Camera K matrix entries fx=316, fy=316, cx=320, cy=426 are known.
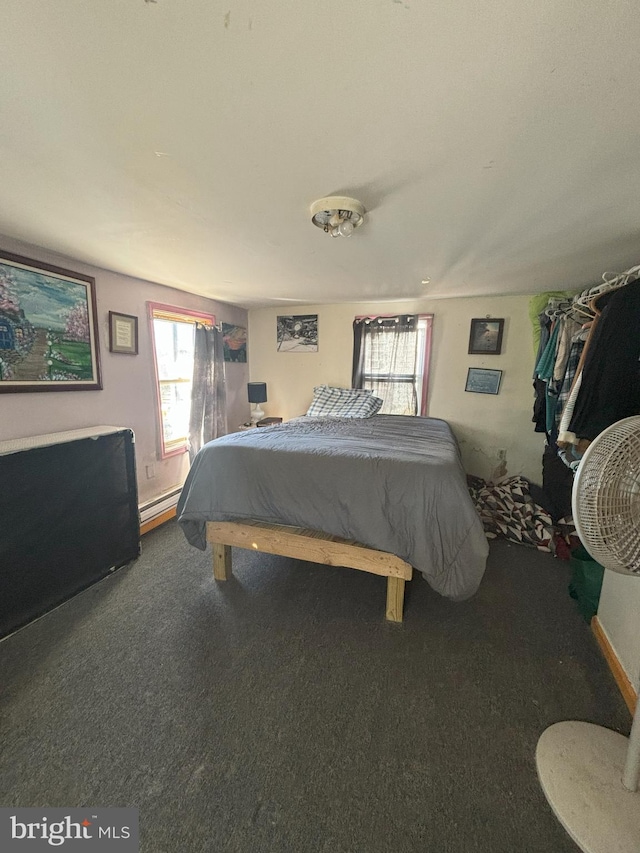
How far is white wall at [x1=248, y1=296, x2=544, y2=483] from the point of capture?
3.13 meters

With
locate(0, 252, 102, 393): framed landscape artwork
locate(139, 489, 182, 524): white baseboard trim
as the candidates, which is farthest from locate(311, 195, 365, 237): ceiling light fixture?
locate(139, 489, 182, 524): white baseboard trim

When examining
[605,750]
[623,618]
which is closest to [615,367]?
[623,618]

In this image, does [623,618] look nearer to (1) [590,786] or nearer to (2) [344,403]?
(1) [590,786]

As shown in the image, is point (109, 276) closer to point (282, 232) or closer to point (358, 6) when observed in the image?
point (282, 232)

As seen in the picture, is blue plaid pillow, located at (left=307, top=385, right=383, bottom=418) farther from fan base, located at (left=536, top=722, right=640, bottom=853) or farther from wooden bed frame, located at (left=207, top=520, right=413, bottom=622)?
fan base, located at (left=536, top=722, right=640, bottom=853)

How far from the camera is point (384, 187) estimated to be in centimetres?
118

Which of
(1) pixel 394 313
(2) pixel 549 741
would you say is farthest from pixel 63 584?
(1) pixel 394 313

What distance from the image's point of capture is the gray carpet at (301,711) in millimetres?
949

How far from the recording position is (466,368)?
3301 mm

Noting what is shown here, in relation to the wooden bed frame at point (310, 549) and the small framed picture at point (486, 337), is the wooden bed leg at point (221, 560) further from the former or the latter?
the small framed picture at point (486, 337)

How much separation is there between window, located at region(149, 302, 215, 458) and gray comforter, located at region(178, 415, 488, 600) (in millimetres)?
1171

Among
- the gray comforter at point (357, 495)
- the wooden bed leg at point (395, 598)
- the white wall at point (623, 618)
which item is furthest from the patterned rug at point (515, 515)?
the wooden bed leg at point (395, 598)

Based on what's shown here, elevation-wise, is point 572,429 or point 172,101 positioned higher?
point 172,101

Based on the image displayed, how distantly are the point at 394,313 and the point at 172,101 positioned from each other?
293 centimetres
